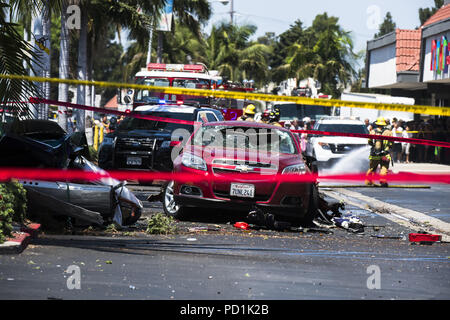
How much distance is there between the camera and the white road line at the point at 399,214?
12277mm

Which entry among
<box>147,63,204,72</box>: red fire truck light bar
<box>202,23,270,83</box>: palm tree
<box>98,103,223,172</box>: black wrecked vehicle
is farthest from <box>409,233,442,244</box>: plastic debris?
Answer: <box>202,23,270,83</box>: palm tree

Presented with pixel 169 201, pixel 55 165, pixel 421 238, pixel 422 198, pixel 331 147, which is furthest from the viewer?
pixel 331 147

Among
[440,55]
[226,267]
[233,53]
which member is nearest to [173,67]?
[440,55]

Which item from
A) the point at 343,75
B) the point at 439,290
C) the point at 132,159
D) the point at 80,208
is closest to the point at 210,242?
the point at 80,208

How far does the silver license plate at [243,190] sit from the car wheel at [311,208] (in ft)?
2.96

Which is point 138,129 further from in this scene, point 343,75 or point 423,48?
point 343,75

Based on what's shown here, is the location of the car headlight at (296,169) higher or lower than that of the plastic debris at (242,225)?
higher

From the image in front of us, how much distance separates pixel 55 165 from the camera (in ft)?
31.0

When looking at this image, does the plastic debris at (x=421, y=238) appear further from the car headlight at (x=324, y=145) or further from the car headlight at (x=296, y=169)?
the car headlight at (x=324, y=145)

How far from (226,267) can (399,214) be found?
705cm

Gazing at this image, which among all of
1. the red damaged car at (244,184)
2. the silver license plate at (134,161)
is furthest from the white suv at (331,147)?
the red damaged car at (244,184)

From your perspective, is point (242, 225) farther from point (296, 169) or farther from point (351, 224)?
point (351, 224)
